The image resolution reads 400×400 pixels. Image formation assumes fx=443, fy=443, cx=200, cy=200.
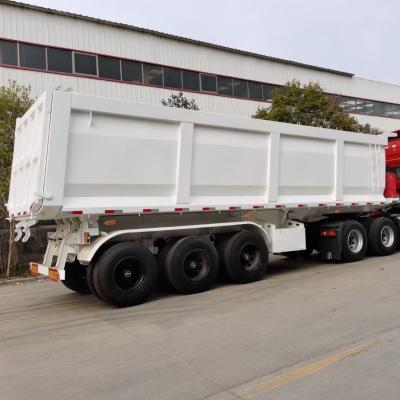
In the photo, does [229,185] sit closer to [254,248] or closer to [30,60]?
[254,248]

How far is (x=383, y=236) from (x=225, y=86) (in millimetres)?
13072

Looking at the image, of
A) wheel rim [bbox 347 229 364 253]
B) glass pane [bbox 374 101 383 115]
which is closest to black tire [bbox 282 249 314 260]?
wheel rim [bbox 347 229 364 253]

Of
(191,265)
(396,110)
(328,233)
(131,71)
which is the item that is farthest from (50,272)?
(396,110)

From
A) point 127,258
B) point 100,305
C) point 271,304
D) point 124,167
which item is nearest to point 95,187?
point 124,167

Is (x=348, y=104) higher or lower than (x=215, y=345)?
higher

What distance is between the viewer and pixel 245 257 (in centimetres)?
777

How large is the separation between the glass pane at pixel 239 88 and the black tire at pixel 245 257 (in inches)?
592

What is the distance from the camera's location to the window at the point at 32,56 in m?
16.1

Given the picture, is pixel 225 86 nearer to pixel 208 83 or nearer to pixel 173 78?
pixel 208 83

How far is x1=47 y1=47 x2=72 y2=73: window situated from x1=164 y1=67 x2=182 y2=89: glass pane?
4.29 metres

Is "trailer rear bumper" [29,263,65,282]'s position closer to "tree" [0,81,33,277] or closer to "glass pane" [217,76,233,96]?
"tree" [0,81,33,277]

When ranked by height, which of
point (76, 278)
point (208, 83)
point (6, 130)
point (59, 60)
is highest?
point (208, 83)

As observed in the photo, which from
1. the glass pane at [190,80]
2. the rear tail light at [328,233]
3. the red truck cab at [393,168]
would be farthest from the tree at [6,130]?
the glass pane at [190,80]

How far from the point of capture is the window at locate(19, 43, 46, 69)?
16062 mm
